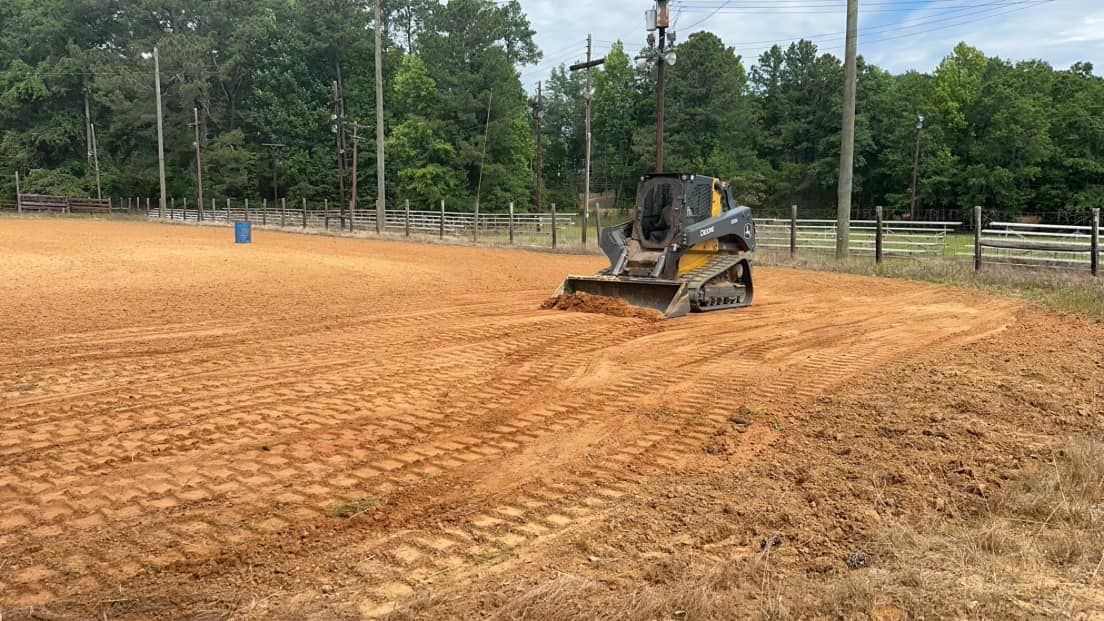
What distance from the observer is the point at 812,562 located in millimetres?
3246

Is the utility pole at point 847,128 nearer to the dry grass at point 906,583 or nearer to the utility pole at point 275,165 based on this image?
the dry grass at point 906,583

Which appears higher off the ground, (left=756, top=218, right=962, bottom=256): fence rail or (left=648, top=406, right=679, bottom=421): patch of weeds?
(left=756, top=218, right=962, bottom=256): fence rail

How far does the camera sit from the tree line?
52219mm

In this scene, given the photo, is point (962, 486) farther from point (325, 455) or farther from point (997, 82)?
point (997, 82)

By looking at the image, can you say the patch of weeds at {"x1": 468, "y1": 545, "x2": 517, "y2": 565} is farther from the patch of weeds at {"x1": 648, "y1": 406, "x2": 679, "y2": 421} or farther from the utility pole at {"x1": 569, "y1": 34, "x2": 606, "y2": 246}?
the utility pole at {"x1": 569, "y1": 34, "x2": 606, "y2": 246}

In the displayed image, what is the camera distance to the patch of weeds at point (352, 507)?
372cm

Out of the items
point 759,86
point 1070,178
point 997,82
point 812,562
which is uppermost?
point 759,86

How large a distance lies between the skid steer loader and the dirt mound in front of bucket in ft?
0.65

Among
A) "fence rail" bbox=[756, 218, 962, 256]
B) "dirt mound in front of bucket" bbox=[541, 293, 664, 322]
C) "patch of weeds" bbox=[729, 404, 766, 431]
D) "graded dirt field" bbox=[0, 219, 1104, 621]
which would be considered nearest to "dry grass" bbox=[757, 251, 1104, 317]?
"fence rail" bbox=[756, 218, 962, 256]

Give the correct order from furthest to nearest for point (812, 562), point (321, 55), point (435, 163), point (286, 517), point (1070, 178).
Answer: point (321, 55)
point (435, 163)
point (1070, 178)
point (286, 517)
point (812, 562)

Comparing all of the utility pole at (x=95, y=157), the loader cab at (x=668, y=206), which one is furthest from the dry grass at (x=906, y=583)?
the utility pole at (x=95, y=157)

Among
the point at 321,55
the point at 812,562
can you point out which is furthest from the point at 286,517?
the point at 321,55

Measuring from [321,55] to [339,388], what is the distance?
74.0m

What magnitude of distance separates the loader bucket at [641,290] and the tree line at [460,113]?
116 feet
